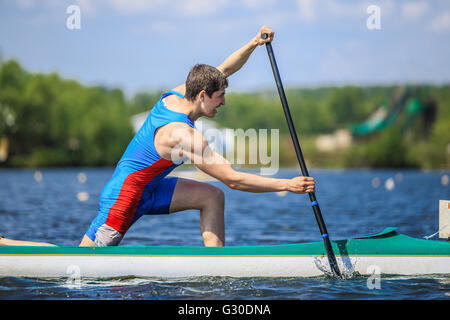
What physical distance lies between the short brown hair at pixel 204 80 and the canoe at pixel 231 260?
6.08ft

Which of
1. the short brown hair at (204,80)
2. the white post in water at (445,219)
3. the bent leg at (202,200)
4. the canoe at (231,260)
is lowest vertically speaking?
the canoe at (231,260)

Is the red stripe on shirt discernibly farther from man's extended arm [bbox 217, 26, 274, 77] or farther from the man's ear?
man's extended arm [bbox 217, 26, 274, 77]

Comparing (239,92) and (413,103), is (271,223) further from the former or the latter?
(239,92)

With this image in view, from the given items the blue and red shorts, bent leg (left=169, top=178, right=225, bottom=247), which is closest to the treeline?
the blue and red shorts

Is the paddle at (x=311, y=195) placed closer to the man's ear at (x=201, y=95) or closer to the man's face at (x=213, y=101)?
the man's face at (x=213, y=101)

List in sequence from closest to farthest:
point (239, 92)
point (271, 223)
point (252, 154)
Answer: point (271, 223), point (252, 154), point (239, 92)

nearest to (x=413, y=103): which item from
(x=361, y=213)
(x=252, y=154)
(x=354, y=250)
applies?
(x=252, y=154)

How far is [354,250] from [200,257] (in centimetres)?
182

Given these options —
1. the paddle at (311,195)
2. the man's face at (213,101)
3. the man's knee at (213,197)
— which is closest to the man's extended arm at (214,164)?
the man's face at (213,101)

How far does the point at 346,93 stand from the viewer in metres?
136

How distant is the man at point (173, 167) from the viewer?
18.5ft

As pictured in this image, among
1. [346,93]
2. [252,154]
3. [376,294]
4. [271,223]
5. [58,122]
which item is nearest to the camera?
[376,294]

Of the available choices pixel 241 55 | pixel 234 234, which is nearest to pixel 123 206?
pixel 241 55

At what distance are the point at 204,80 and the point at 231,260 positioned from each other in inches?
84.7
